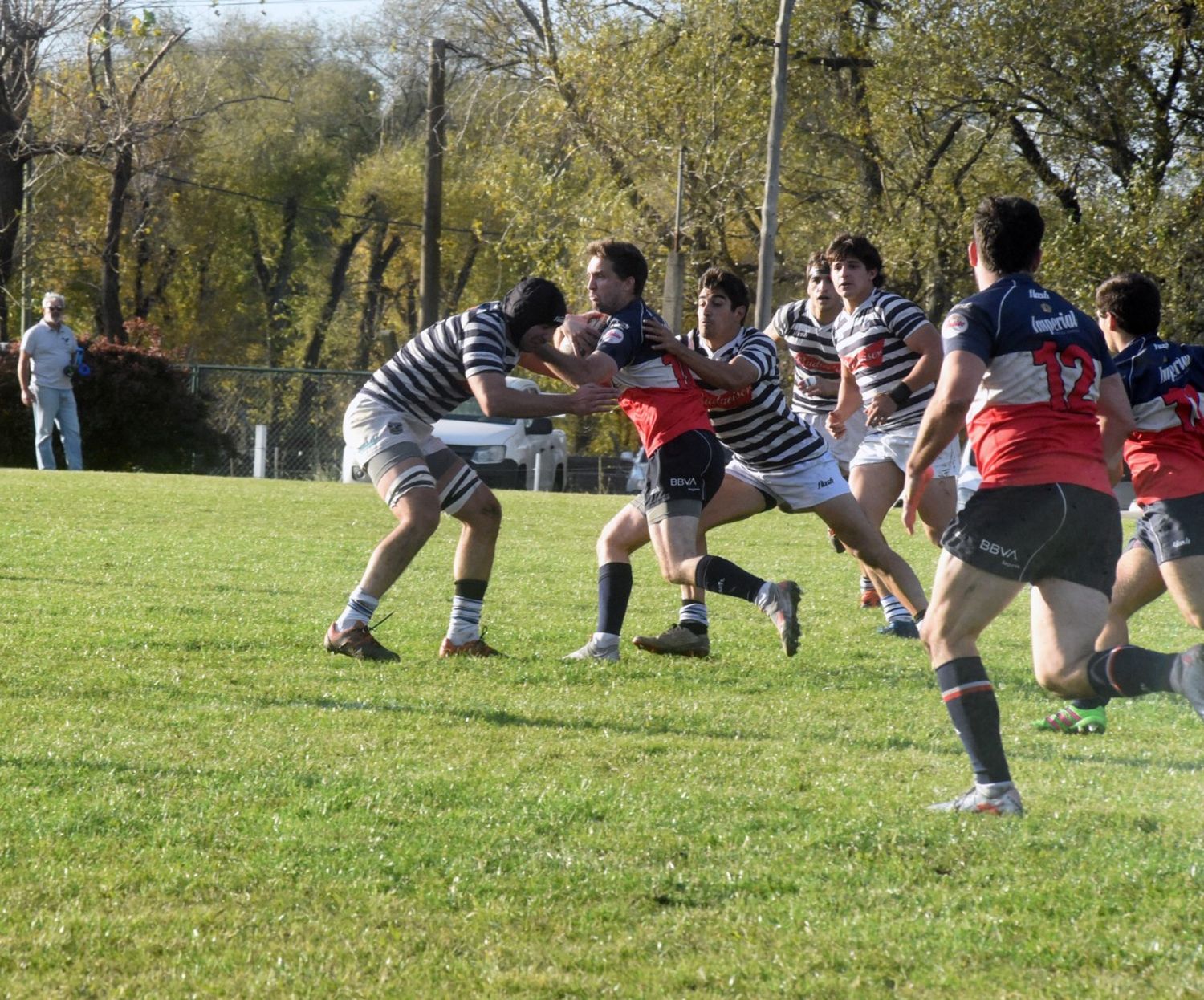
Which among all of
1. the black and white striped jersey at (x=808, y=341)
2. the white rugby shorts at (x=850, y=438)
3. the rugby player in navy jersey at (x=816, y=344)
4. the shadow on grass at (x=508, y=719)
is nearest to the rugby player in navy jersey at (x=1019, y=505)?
the shadow on grass at (x=508, y=719)

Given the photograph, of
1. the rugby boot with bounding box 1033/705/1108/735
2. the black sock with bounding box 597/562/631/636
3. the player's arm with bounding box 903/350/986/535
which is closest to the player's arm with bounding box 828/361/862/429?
the black sock with bounding box 597/562/631/636

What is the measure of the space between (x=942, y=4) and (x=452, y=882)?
2774cm

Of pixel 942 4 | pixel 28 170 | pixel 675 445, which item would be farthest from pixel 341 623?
pixel 28 170

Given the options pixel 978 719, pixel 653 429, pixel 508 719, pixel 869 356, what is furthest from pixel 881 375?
pixel 978 719

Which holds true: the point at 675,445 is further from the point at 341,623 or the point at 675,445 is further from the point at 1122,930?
the point at 1122,930

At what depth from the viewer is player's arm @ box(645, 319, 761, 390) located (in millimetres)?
7020

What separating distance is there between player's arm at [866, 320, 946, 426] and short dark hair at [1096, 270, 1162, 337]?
983 millimetres

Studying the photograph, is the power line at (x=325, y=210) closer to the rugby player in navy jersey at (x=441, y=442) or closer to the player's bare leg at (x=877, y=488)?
the player's bare leg at (x=877, y=488)

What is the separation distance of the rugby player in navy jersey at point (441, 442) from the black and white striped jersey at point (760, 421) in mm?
962

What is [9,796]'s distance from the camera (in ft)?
14.0

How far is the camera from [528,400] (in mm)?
6742

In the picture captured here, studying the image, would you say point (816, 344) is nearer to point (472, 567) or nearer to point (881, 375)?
point (881, 375)

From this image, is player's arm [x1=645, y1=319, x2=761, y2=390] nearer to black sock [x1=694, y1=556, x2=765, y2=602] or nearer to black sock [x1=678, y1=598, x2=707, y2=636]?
black sock [x1=694, y1=556, x2=765, y2=602]

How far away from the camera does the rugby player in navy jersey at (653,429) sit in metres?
6.93
